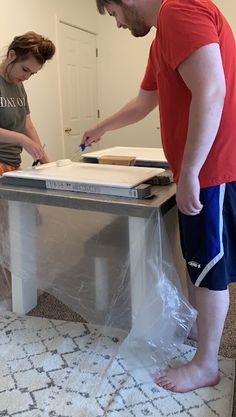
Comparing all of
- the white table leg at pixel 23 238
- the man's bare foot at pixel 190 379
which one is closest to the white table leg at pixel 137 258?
the man's bare foot at pixel 190 379

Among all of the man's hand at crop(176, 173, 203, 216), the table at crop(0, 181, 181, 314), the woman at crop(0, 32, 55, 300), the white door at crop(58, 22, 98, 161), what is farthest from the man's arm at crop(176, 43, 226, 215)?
the white door at crop(58, 22, 98, 161)

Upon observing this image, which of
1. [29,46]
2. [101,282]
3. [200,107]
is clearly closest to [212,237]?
[200,107]

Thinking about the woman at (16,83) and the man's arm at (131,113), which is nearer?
the man's arm at (131,113)

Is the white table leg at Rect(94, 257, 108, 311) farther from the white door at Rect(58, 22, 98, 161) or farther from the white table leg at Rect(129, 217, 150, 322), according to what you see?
the white door at Rect(58, 22, 98, 161)

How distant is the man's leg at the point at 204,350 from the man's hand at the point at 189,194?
27 centimetres

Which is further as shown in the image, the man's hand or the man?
the man's hand

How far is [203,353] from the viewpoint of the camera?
4.15 ft

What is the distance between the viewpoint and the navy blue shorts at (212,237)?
111 cm

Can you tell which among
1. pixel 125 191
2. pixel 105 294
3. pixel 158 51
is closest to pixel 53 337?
pixel 105 294

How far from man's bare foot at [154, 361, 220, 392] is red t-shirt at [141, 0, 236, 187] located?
62 cm

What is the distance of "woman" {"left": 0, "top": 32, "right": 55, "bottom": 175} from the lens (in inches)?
69.6

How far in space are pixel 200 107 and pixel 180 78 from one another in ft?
0.45

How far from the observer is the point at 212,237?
1116 millimetres

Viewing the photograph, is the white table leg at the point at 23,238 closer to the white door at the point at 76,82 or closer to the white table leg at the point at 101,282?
the white table leg at the point at 101,282
